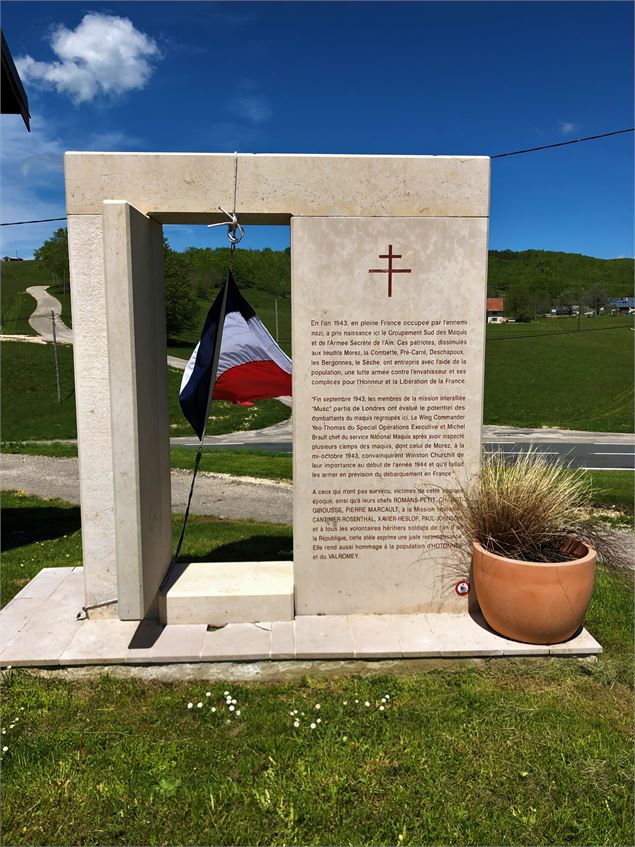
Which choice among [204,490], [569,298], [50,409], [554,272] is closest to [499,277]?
[569,298]

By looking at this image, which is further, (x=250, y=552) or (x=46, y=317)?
(x=46, y=317)

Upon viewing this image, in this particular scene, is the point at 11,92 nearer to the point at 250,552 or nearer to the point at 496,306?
the point at 250,552

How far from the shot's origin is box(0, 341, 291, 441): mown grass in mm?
30719

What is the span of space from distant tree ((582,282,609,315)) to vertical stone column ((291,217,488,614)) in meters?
96.0

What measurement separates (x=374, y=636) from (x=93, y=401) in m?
3.21

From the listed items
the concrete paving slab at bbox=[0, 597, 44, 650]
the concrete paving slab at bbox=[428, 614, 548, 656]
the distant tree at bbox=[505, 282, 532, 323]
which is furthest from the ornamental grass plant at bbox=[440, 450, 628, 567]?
the distant tree at bbox=[505, 282, 532, 323]

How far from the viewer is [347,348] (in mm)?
5551

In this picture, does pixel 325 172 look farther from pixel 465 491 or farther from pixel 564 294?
pixel 564 294

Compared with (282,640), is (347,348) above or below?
above

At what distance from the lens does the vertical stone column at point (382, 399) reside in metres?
5.48

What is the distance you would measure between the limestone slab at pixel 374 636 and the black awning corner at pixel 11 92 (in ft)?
25.1

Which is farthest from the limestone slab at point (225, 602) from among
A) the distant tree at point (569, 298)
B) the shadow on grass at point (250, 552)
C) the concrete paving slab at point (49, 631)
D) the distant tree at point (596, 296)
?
the distant tree at point (596, 296)

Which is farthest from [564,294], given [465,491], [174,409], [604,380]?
[465,491]

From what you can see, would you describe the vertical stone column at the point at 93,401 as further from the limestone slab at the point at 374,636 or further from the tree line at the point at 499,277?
the tree line at the point at 499,277
